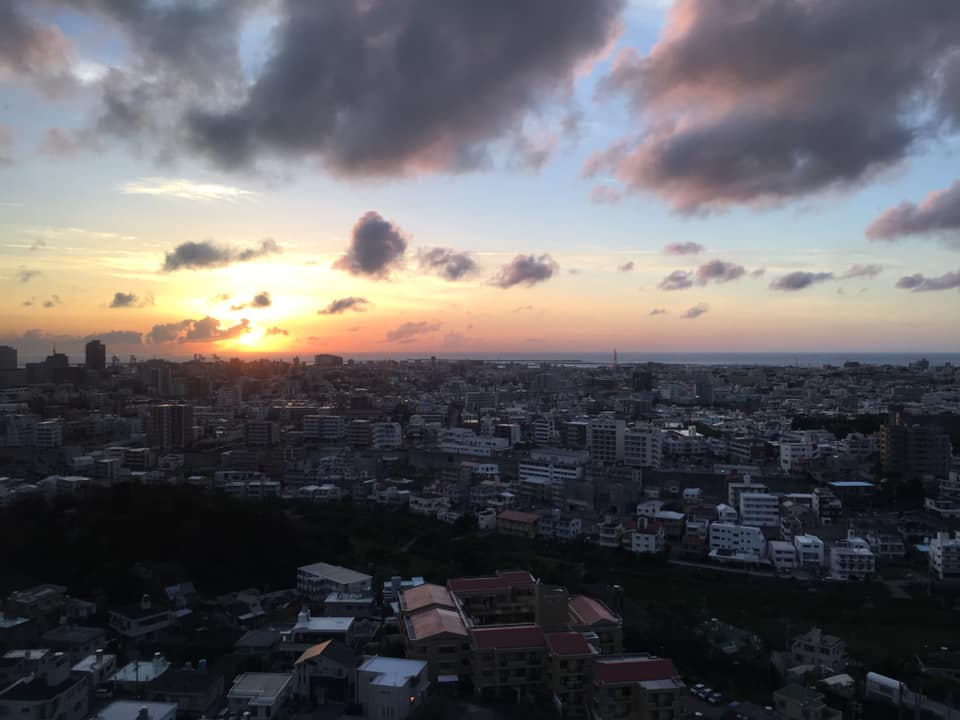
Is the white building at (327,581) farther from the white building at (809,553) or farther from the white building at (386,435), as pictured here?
the white building at (386,435)

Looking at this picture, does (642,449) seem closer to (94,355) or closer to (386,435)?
(386,435)

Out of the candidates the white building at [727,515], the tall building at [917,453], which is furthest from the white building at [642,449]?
the white building at [727,515]

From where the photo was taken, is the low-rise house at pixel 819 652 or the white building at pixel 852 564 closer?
the low-rise house at pixel 819 652

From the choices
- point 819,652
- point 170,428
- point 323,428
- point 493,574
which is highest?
point 170,428

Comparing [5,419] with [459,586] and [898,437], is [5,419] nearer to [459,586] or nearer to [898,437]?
[459,586]

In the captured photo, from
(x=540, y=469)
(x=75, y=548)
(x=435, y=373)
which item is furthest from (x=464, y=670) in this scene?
(x=435, y=373)

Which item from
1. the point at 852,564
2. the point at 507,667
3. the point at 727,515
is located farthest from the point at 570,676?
the point at 727,515
